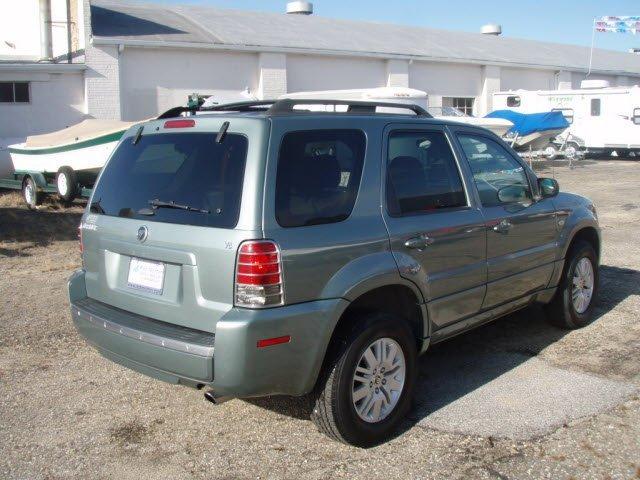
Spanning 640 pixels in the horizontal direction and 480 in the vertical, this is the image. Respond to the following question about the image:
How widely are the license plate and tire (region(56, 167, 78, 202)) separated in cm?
963

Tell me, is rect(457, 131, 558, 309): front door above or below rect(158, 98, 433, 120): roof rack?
below

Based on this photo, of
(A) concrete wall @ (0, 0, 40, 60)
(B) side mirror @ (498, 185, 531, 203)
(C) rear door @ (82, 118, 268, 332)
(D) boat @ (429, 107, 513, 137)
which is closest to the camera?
(C) rear door @ (82, 118, 268, 332)

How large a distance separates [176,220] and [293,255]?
0.72 m

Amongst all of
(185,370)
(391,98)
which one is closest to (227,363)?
(185,370)

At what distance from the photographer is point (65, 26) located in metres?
19.4

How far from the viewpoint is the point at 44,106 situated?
1817cm

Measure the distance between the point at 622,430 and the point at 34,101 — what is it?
17001 mm

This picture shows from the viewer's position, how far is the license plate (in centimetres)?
400

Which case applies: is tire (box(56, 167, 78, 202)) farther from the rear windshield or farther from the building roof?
the rear windshield

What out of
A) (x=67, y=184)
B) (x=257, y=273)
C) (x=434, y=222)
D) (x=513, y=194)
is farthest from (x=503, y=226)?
(x=67, y=184)

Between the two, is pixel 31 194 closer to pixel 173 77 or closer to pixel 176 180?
pixel 173 77

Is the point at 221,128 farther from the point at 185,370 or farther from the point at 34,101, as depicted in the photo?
the point at 34,101

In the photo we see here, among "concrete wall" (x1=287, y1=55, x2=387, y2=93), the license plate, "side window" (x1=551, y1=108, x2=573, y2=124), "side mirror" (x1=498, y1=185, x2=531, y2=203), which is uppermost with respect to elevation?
"concrete wall" (x1=287, y1=55, x2=387, y2=93)

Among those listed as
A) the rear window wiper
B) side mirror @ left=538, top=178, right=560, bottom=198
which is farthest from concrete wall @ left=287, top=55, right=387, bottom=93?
the rear window wiper
